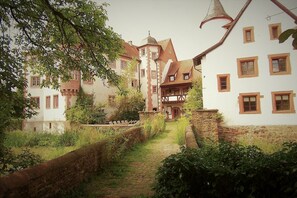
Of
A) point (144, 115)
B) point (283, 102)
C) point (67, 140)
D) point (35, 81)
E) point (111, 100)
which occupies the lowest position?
point (67, 140)

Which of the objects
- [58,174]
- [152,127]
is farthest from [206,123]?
[58,174]

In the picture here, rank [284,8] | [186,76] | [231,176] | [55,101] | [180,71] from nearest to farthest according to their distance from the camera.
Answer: [231,176] < [284,8] < [55,101] < [186,76] < [180,71]

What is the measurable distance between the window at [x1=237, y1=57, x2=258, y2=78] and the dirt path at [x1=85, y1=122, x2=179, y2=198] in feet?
36.9

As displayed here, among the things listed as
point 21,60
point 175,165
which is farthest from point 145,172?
point 21,60

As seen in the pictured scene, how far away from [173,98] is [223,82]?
14.6 m

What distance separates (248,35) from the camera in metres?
17.9

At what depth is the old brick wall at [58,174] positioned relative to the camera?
3.57 meters

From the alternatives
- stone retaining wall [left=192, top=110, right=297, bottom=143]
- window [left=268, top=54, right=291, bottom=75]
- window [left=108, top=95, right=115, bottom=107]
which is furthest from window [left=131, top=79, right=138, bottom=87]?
window [left=268, top=54, right=291, bottom=75]

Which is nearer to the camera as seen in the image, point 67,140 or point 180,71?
point 67,140

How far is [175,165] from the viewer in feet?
13.8

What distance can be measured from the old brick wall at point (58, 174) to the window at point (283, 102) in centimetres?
1423

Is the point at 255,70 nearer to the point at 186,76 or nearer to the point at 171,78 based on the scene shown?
the point at 186,76

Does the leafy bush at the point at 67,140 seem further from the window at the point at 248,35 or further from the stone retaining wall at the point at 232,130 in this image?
the window at the point at 248,35

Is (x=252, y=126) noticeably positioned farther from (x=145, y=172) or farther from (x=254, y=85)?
(x=145, y=172)
